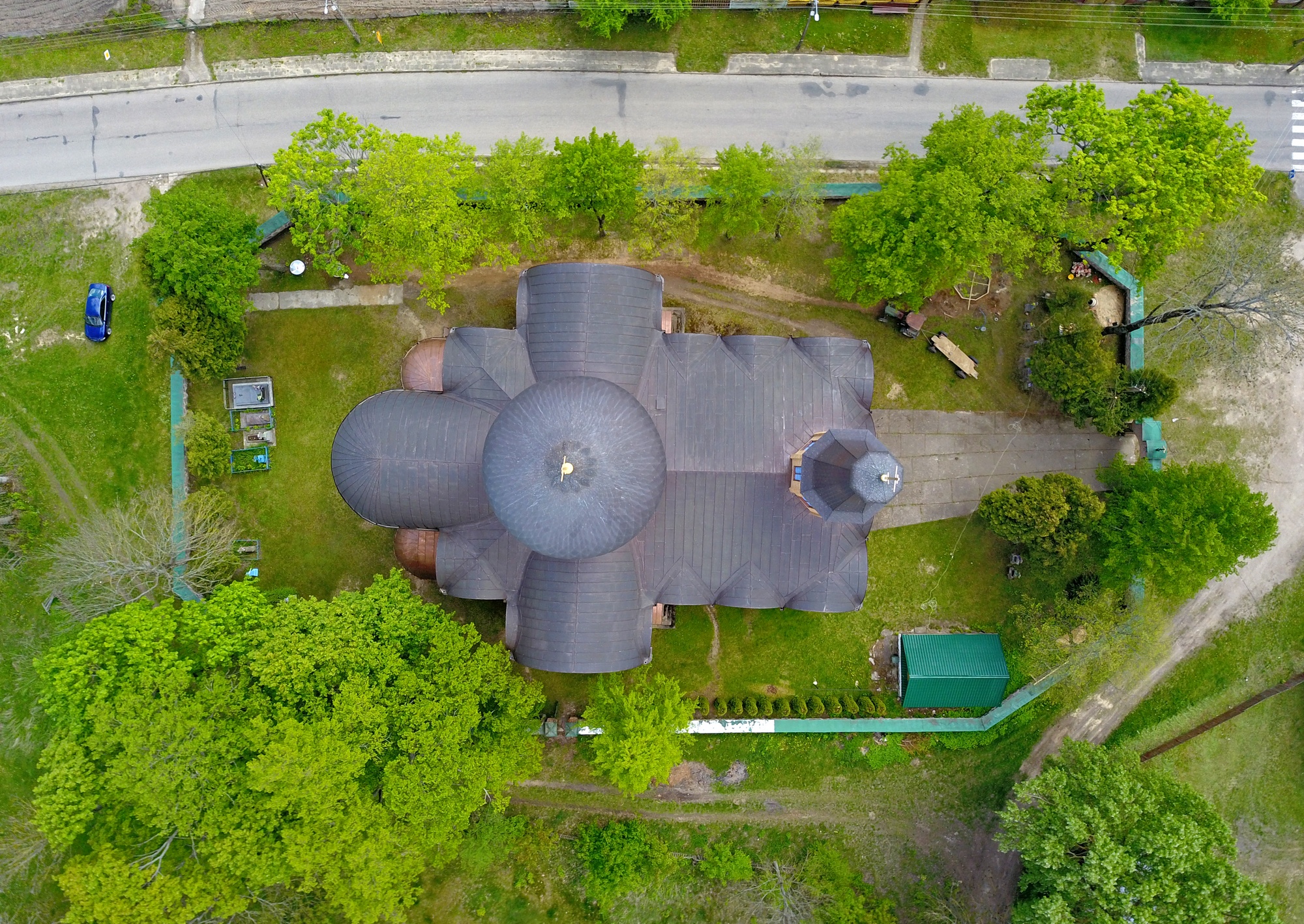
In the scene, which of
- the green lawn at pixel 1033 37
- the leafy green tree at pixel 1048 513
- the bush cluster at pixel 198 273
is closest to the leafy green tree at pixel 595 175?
the bush cluster at pixel 198 273

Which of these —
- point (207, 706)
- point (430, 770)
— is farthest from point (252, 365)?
point (430, 770)

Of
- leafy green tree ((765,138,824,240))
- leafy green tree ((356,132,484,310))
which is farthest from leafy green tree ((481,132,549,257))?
leafy green tree ((765,138,824,240))

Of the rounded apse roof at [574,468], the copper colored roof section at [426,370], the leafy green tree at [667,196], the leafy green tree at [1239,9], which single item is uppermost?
the leafy green tree at [1239,9]

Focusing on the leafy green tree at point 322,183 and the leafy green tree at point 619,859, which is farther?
the leafy green tree at point 619,859

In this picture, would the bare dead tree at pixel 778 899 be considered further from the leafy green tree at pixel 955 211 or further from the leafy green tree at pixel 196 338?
the leafy green tree at pixel 196 338

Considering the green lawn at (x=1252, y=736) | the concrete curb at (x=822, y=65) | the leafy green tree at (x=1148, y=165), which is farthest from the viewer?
the concrete curb at (x=822, y=65)

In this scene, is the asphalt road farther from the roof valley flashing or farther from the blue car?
the roof valley flashing
